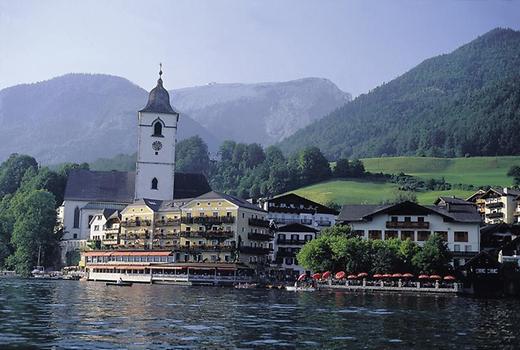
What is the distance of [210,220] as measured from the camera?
128 m

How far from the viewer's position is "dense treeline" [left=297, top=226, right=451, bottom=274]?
9969 cm

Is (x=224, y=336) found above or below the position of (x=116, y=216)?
below

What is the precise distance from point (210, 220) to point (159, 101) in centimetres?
4285

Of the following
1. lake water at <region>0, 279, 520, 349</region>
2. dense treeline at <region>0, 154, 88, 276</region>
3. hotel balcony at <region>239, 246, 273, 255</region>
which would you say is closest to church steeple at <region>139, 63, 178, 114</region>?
dense treeline at <region>0, 154, 88, 276</region>

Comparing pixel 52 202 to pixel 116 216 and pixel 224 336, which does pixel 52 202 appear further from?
pixel 224 336

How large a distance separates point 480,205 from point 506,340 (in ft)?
415

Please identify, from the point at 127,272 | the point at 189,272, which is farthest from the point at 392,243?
the point at 127,272

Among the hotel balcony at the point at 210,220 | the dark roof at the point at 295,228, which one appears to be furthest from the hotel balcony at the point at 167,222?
the dark roof at the point at 295,228

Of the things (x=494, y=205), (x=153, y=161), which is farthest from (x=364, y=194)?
(x=153, y=161)

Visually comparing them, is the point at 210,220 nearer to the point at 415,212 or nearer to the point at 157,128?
the point at 415,212

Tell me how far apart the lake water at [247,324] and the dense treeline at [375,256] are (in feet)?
83.9

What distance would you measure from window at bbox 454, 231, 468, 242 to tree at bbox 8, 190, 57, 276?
262ft

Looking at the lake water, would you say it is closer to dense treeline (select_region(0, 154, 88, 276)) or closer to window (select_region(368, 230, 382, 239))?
window (select_region(368, 230, 382, 239))

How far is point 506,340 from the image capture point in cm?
4356
